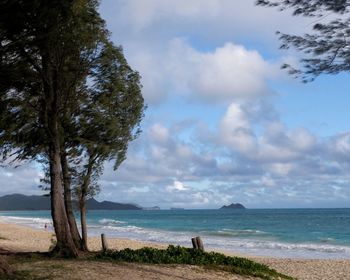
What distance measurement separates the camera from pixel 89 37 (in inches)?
656

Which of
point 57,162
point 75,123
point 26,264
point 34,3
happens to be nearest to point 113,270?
point 26,264

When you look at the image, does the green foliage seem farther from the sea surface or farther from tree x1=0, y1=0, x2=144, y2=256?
the sea surface

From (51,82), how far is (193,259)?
22.9ft

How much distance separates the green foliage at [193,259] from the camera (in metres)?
14.6

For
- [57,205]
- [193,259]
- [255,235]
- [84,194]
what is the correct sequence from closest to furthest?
1. [193,259]
2. [57,205]
3. [84,194]
4. [255,235]

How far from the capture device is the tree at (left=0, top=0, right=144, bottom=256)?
1338cm

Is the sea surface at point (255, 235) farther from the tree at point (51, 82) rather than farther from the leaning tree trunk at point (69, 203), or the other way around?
the tree at point (51, 82)

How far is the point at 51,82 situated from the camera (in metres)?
16.8

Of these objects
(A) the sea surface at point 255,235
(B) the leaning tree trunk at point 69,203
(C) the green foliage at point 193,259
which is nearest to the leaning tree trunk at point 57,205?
(C) the green foliage at point 193,259

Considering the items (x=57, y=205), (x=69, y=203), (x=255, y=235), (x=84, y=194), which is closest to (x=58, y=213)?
(x=57, y=205)

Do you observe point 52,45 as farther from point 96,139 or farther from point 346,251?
point 346,251

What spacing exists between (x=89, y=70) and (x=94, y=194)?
5630 millimetres

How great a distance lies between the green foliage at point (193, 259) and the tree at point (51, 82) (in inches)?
92.3

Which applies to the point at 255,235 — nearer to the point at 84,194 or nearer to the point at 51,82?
the point at 84,194
